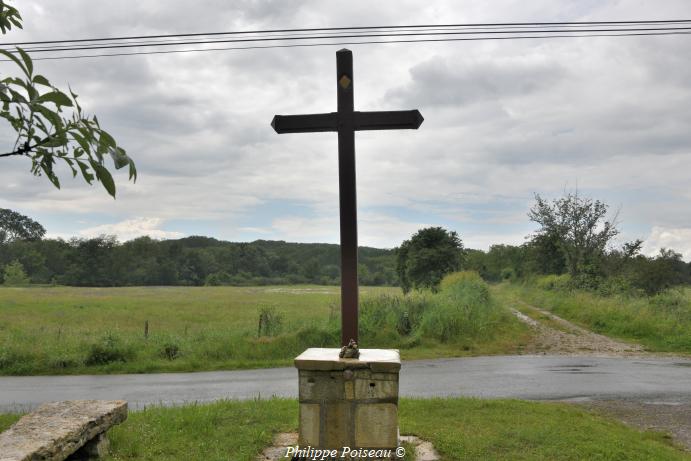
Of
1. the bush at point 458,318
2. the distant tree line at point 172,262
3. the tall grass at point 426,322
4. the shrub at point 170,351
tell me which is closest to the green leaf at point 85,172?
the shrub at point 170,351

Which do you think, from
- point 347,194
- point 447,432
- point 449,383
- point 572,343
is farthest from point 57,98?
point 572,343

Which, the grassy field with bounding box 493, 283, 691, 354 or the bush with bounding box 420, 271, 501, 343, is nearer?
the bush with bounding box 420, 271, 501, 343

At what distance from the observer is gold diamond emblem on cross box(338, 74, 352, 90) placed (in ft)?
18.6

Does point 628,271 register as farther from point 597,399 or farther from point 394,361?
point 394,361

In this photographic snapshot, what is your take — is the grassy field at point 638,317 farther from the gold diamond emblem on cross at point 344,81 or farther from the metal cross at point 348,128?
the gold diamond emblem on cross at point 344,81

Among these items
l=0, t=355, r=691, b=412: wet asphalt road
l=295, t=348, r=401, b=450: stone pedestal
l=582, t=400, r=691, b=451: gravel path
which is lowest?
l=582, t=400, r=691, b=451: gravel path

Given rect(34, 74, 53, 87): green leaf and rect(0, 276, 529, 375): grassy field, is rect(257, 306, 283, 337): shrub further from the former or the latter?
rect(34, 74, 53, 87): green leaf

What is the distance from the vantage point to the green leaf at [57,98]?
4.51ft

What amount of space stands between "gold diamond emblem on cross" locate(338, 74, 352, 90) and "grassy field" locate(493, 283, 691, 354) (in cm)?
1468

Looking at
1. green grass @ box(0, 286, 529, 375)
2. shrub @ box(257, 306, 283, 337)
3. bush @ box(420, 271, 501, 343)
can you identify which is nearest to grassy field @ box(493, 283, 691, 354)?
green grass @ box(0, 286, 529, 375)

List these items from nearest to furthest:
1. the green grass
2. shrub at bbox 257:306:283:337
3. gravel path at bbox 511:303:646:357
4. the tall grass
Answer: the green grass
gravel path at bbox 511:303:646:357
the tall grass
shrub at bbox 257:306:283:337

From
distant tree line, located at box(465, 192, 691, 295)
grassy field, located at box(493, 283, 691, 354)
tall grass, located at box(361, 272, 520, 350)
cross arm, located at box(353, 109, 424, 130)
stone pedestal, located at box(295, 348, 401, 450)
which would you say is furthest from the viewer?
distant tree line, located at box(465, 192, 691, 295)

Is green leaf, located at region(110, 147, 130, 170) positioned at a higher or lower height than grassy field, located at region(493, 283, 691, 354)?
higher

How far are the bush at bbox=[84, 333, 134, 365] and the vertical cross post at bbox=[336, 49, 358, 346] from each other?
35.7 ft
